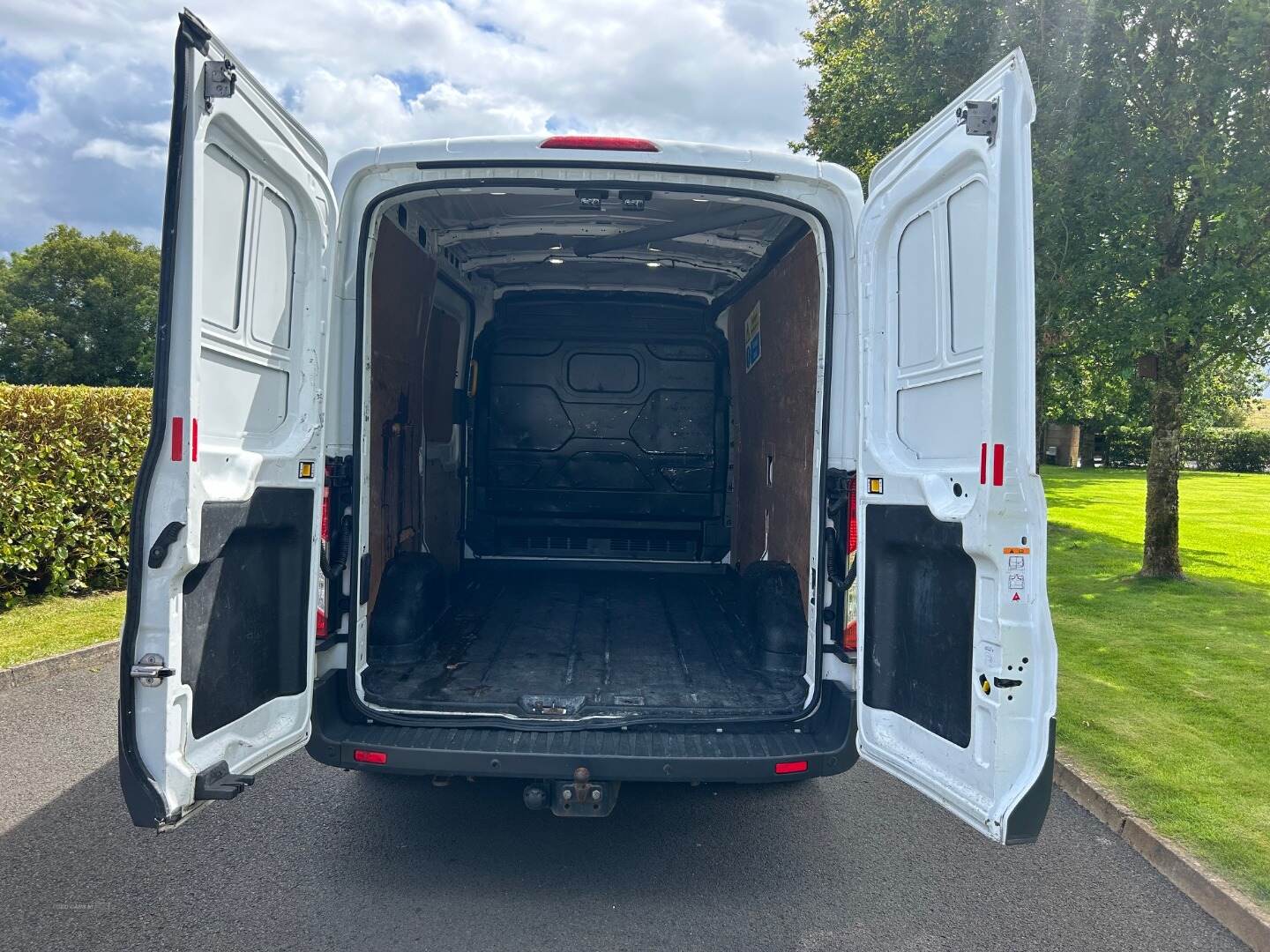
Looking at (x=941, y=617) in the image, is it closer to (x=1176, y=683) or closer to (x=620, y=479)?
(x=620, y=479)

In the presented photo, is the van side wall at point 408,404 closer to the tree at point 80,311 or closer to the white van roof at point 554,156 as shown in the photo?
the white van roof at point 554,156

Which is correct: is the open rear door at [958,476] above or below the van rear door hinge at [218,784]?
above

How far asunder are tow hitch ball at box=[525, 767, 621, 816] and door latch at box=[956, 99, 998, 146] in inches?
91.3

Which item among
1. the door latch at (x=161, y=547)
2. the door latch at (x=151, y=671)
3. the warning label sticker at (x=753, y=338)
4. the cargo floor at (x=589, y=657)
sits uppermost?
the warning label sticker at (x=753, y=338)

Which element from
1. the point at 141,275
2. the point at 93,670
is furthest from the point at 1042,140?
the point at 141,275

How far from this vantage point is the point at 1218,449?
33.8 m

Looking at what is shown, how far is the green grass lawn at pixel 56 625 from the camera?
611 centimetres

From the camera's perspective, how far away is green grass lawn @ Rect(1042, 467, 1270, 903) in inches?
157

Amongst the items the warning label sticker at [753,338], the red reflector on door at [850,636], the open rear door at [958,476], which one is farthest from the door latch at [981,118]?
the warning label sticker at [753,338]

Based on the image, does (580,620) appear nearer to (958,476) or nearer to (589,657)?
(589,657)

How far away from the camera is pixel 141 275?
40344 millimetres

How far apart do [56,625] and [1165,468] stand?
10.1 metres

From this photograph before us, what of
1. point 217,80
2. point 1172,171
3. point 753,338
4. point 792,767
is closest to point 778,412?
point 753,338

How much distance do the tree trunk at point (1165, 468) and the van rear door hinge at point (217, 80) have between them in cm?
852
